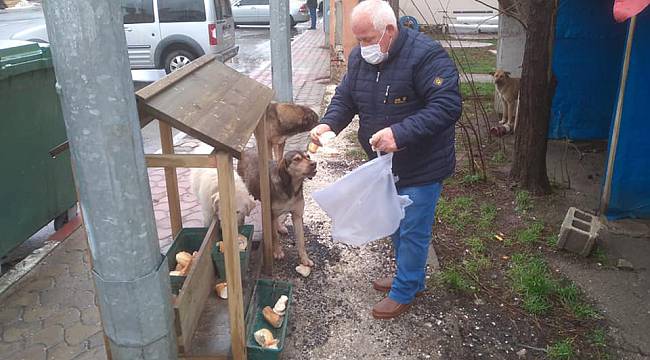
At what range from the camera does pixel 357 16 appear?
290cm

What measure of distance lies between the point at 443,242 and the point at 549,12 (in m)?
2.42

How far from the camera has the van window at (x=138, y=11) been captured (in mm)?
11172

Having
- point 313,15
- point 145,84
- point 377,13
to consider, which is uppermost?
point 377,13

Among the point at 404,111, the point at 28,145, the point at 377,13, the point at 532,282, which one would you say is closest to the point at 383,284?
the point at 532,282

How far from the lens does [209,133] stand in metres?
2.26

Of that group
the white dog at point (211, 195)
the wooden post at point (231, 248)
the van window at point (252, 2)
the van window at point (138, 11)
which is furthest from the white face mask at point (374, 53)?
the van window at point (252, 2)

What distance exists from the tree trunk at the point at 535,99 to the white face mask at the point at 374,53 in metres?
2.71

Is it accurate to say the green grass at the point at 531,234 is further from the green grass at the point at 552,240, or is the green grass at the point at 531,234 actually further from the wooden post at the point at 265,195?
the wooden post at the point at 265,195

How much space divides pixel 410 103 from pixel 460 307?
1.50 metres

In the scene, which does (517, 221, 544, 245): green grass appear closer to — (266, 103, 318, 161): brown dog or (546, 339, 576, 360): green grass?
(546, 339, 576, 360): green grass

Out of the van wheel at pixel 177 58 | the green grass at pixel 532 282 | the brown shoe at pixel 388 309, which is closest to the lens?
the brown shoe at pixel 388 309

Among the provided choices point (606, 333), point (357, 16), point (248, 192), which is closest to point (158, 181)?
point (248, 192)

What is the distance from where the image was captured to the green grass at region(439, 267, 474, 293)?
3748 mm

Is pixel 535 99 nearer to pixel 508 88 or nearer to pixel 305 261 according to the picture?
pixel 508 88
